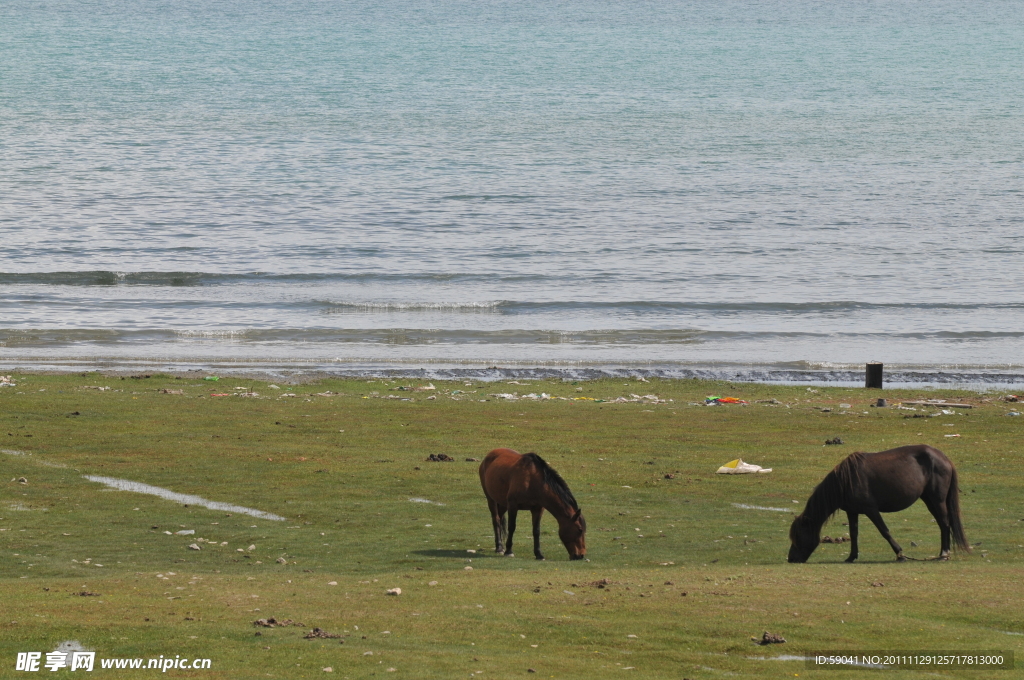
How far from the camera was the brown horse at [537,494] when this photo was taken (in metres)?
13.7

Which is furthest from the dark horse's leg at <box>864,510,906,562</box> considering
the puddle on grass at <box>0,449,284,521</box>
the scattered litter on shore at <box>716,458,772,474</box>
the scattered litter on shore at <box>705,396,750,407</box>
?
the scattered litter on shore at <box>705,396,750,407</box>

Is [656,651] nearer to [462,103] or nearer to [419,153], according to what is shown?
[419,153]

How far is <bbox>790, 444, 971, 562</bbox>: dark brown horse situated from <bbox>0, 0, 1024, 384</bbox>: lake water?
2115cm

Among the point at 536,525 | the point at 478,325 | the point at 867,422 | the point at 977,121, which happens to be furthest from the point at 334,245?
the point at 977,121

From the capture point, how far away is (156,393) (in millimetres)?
28703

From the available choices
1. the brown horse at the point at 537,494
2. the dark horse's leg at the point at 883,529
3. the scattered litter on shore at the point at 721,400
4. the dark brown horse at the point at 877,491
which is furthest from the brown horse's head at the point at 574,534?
the scattered litter on shore at the point at 721,400

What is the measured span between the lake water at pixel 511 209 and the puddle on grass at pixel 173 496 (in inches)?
679

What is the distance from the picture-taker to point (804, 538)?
13.6 m

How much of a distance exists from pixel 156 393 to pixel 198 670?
20.7 metres

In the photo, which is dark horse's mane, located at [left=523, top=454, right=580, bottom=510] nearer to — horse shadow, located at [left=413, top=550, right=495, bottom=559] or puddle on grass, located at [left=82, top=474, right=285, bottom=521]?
horse shadow, located at [left=413, top=550, right=495, bottom=559]

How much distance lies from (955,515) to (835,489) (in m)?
1.60

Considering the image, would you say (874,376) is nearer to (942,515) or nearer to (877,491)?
(942,515)

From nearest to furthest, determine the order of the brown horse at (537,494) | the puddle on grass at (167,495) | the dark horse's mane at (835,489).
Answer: the dark horse's mane at (835,489)
the brown horse at (537,494)
the puddle on grass at (167,495)

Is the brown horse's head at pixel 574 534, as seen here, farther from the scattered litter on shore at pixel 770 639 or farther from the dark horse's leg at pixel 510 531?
the scattered litter on shore at pixel 770 639
